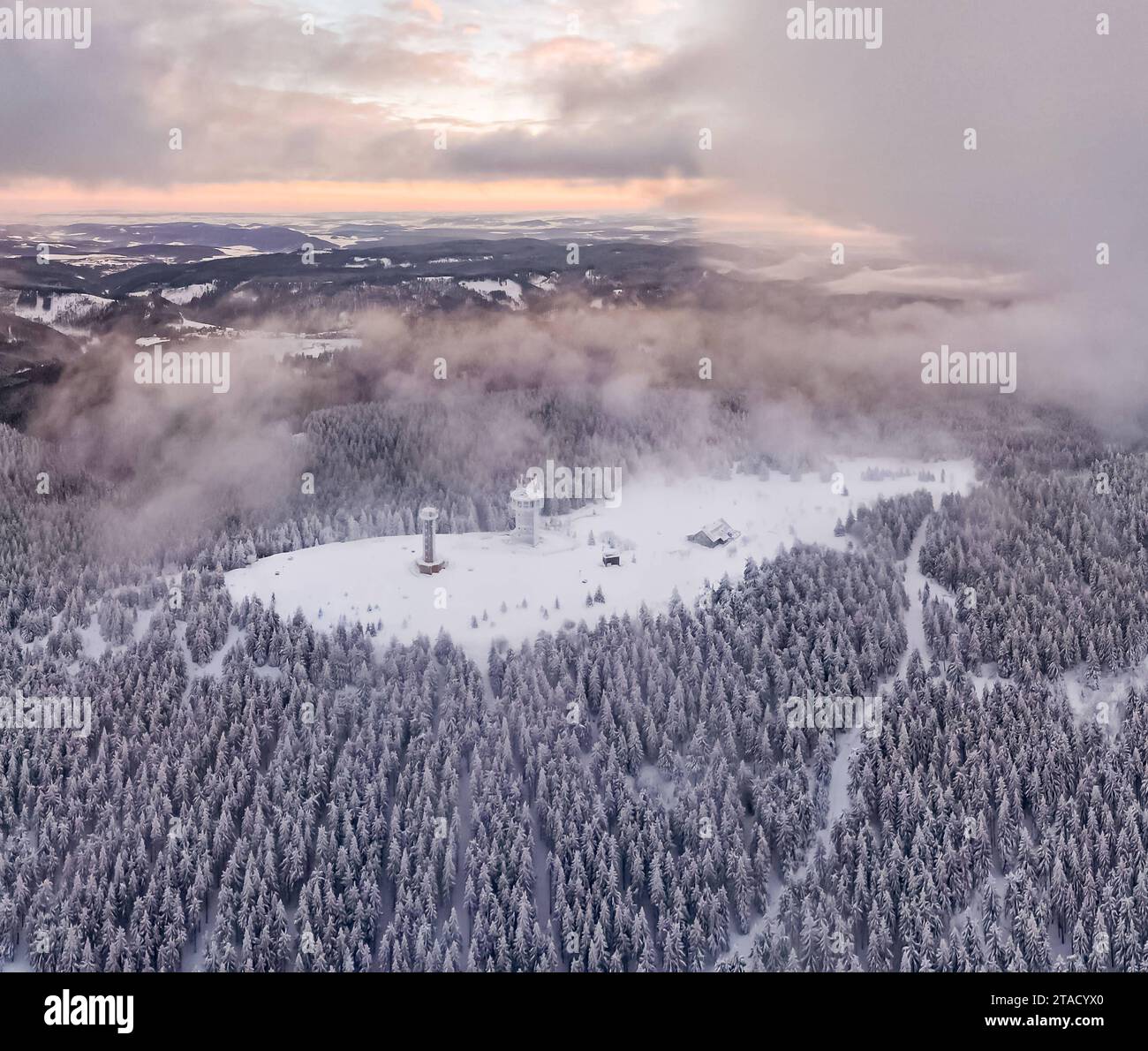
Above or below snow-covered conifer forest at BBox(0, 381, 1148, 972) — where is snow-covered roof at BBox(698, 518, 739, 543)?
above

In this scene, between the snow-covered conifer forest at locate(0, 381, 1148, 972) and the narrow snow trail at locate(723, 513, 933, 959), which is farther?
the narrow snow trail at locate(723, 513, 933, 959)

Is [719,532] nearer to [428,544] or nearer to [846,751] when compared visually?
[428,544]

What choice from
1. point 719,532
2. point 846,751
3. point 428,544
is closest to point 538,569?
point 428,544

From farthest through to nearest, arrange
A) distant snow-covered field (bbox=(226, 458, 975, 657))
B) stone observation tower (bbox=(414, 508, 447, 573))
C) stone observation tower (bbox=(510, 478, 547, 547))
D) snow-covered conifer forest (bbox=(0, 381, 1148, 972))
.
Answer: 1. stone observation tower (bbox=(510, 478, 547, 547))
2. stone observation tower (bbox=(414, 508, 447, 573))
3. distant snow-covered field (bbox=(226, 458, 975, 657))
4. snow-covered conifer forest (bbox=(0, 381, 1148, 972))

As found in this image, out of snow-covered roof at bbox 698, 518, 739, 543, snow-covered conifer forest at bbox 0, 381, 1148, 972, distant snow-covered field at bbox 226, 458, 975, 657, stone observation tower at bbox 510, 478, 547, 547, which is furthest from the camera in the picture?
snow-covered roof at bbox 698, 518, 739, 543

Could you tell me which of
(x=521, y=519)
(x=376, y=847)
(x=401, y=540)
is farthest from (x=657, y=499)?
(x=376, y=847)

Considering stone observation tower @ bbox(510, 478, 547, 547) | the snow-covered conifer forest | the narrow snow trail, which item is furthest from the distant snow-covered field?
the narrow snow trail

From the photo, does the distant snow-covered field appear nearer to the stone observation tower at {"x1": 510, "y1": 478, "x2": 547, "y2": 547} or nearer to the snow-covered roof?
the snow-covered roof

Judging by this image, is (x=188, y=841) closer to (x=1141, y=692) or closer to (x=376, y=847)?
(x=376, y=847)

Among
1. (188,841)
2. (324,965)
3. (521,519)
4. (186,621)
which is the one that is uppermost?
(521,519)
